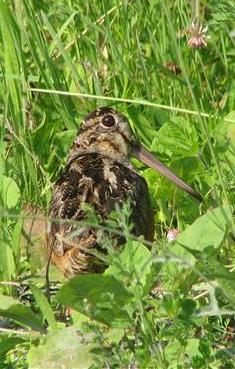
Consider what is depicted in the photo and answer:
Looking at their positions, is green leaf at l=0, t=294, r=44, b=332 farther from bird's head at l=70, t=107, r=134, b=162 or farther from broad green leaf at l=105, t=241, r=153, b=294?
bird's head at l=70, t=107, r=134, b=162

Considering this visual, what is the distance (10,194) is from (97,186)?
16.2 inches

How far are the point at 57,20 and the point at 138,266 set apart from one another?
2.64 meters

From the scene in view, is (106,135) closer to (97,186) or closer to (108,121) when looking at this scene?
(108,121)

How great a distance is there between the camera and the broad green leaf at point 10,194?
4.76 metres

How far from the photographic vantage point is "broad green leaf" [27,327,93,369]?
3.58 meters

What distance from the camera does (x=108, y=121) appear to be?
17.5ft

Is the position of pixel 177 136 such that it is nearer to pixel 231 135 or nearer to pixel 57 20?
pixel 231 135

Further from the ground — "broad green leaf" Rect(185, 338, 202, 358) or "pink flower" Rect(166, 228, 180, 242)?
"broad green leaf" Rect(185, 338, 202, 358)

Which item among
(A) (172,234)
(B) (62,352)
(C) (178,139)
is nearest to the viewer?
(B) (62,352)

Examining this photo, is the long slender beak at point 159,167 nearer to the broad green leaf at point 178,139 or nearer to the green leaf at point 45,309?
the broad green leaf at point 178,139

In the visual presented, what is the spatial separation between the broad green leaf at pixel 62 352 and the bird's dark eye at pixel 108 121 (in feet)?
5.74

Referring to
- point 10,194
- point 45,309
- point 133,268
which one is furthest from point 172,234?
point 133,268

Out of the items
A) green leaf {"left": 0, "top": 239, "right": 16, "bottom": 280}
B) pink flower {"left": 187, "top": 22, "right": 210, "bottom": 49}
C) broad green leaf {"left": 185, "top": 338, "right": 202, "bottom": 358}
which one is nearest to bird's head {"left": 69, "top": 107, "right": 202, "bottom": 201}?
pink flower {"left": 187, "top": 22, "right": 210, "bottom": 49}

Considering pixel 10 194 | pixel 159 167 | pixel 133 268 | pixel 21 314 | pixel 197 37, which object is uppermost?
pixel 133 268
